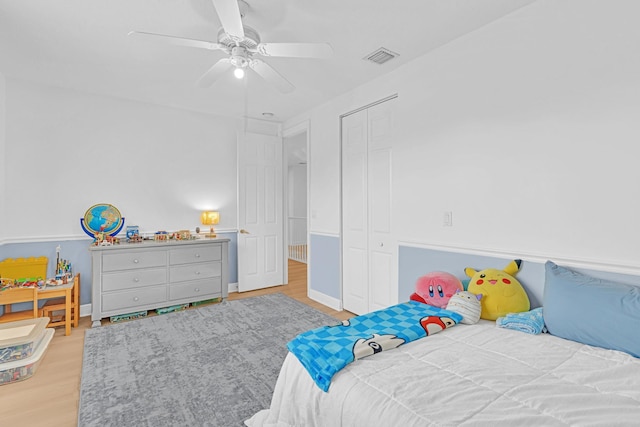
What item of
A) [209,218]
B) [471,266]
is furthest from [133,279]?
[471,266]

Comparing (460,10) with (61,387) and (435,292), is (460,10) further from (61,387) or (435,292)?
(61,387)

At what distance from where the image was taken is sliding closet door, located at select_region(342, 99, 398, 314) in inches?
122

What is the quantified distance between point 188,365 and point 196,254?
163 cm

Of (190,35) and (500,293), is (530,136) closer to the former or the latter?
(500,293)

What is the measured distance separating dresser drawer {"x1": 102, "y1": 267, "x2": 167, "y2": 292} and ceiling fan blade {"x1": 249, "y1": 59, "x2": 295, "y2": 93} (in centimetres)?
245

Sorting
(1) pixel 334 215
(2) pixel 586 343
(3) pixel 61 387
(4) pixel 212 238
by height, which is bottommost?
(3) pixel 61 387

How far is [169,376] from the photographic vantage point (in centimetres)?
221

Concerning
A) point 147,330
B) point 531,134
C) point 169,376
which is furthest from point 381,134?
point 147,330

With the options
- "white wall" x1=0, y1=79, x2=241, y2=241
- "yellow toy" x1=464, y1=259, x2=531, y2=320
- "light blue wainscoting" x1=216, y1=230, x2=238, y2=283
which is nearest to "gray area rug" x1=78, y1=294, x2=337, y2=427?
"light blue wainscoting" x1=216, y1=230, x2=238, y2=283

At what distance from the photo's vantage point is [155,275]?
3.51m

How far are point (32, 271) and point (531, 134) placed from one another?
15.0 ft

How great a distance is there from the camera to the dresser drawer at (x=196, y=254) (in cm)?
362

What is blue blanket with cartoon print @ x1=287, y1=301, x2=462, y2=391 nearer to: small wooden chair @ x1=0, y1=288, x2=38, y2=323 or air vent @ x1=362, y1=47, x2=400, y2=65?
air vent @ x1=362, y1=47, x2=400, y2=65

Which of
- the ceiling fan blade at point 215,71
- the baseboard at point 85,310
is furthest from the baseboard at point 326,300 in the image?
the ceiling fan blade at point 215,71
